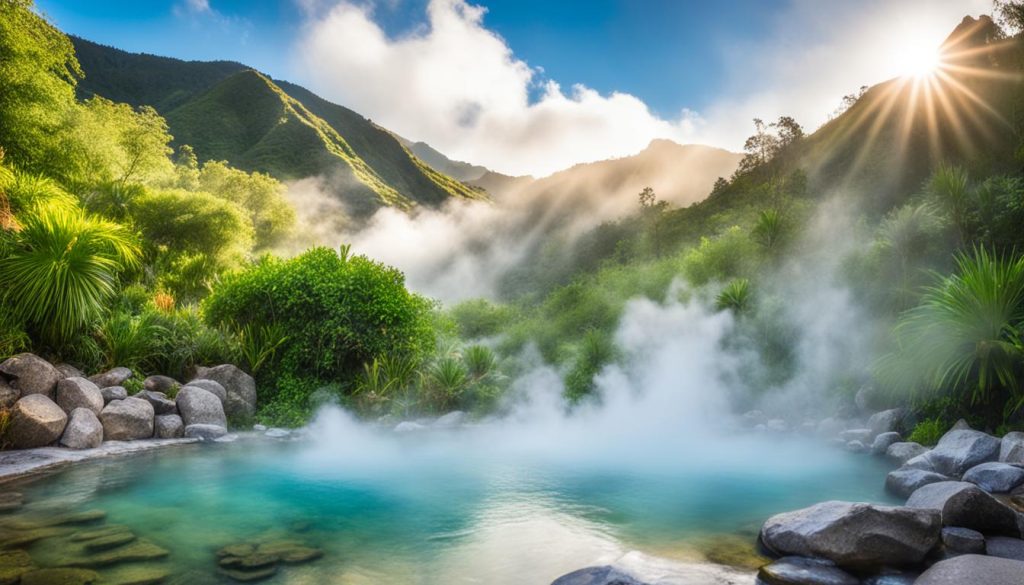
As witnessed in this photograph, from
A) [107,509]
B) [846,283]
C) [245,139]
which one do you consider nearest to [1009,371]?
[846,283]

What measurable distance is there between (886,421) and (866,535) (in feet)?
25.6

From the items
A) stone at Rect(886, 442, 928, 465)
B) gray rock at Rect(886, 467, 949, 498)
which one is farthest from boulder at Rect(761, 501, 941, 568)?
stone at Rect(886, 442, 928, 465)

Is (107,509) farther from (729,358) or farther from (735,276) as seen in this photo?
(735,276)

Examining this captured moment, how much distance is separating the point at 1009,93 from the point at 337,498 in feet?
121

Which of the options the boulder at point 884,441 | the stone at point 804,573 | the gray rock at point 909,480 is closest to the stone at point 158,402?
the stone at point 804,573

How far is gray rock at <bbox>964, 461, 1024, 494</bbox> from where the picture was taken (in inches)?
254

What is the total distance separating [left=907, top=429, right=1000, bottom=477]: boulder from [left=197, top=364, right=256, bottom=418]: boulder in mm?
12362

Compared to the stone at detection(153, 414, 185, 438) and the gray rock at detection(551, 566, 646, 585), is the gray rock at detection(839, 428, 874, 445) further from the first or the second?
the stone at detection(153, 414, 185, 438)

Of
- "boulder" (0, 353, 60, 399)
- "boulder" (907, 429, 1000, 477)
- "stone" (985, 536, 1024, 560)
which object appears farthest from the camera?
"boulder" (0, 353, 60, 399)

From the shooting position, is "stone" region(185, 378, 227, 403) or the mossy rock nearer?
the mossy rock

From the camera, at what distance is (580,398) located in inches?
666

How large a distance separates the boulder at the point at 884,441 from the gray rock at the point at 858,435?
0.55 m

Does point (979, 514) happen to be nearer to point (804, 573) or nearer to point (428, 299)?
point (804, 573)

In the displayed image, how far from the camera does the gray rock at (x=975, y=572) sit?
3.58 m
